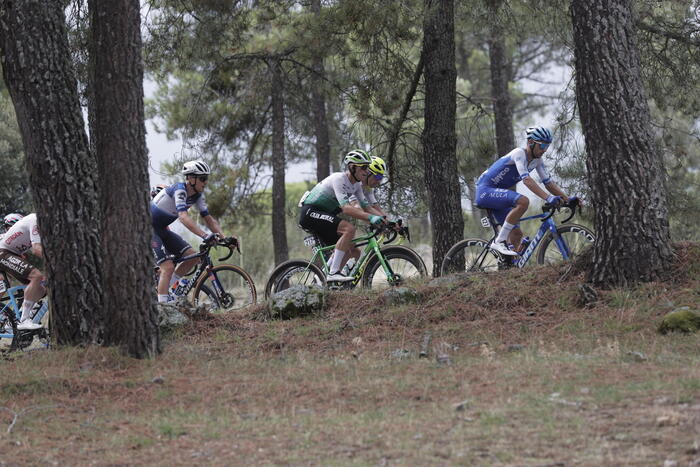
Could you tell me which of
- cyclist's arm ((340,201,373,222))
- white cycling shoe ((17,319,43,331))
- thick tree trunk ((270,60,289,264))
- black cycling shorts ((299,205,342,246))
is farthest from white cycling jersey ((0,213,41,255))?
thick tree trunk ((270,60,289,264))

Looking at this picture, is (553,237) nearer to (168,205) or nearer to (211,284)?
(211,284)

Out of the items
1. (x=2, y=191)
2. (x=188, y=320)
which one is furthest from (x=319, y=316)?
(x=2, y=191)

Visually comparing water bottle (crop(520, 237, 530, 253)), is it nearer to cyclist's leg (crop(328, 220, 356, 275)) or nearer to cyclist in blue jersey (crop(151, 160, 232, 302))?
cyclist's leg (crop(328, 220, 356, 275))

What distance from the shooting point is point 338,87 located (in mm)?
16625

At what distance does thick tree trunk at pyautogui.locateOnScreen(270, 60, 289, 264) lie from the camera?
1903cm

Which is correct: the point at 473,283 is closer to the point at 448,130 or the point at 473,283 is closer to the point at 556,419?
the point at 448,130

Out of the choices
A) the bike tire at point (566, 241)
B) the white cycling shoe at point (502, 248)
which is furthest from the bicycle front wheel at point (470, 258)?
the bike tire at point (566, 241)

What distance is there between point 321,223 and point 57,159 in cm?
399

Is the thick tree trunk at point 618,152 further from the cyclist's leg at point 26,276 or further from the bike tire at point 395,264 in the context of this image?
the cyclist's leg at point 26,276

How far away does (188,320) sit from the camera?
10836 mm

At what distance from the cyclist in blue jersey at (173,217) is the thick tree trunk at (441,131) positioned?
292cm

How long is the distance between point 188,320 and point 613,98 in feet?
16.7

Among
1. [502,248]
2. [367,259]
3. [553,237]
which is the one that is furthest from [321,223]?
[553,237]

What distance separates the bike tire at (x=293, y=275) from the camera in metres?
12.3
